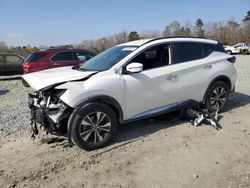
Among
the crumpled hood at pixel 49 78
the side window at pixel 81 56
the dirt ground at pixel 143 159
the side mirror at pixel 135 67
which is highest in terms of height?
the side mirror at pixel 135 67

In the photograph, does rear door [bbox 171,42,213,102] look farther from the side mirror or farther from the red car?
the red car

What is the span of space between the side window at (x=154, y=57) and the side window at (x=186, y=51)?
0.64ft

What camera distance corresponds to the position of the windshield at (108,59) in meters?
5.41

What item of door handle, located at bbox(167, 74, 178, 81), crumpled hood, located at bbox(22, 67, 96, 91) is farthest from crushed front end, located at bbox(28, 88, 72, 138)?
door handle, located at bbox(167, 74, 178, 81)

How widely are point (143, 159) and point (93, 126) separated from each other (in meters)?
0.99

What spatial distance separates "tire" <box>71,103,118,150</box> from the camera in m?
4.69

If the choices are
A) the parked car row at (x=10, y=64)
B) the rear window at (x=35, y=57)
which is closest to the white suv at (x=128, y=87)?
the rear window at (x=35, y=57)

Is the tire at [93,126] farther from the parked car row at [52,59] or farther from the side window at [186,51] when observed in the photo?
the parked car row at [52,59]

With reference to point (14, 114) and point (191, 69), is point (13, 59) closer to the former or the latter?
point (14, 114)

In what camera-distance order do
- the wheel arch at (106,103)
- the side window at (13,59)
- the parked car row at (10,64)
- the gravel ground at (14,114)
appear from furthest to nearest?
the side window at (13,59) → the parked car row at (10,64) → the gravel ground at (14,114) → the wheel arch at (106,103)

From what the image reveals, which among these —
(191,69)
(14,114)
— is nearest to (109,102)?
(191,69)

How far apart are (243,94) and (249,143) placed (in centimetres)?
411

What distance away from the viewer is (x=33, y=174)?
417 centimetres

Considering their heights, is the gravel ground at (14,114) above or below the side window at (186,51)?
below
